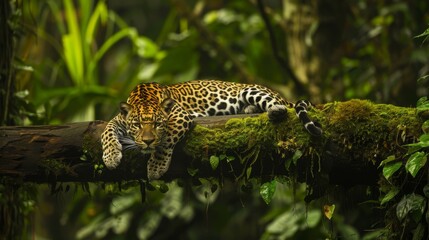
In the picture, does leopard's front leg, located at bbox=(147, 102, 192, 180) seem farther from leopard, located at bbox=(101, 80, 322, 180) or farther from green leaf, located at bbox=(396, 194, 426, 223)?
green leaf, located at bbox=(396, 194, 426, 223)

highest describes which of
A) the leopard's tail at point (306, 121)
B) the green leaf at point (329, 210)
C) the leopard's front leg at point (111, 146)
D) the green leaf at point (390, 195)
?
the leopard's tail at point (306, 121)

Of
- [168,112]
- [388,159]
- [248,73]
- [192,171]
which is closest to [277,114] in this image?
[192,171]

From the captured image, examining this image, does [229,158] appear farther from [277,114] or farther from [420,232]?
[420,232]

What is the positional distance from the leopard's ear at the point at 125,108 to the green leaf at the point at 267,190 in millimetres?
1349

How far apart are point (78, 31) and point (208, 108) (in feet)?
19.3

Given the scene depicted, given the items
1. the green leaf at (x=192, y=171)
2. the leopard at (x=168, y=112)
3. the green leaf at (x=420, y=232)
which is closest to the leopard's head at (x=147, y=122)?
the leopard at (x=168, y=112)

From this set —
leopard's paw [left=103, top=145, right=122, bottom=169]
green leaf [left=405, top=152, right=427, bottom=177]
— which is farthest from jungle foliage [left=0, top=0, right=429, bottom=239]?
green leaf [left=405, top=152, right=427, bottom=177]

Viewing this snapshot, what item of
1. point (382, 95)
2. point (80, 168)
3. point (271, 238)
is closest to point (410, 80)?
point (382, 95)

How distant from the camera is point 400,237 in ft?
20.3

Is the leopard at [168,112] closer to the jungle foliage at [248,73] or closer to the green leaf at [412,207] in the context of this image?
the green leaf at [412,207]

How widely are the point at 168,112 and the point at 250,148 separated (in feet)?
2.89

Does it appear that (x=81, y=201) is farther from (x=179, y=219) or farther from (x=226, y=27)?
(x=226, y=27)

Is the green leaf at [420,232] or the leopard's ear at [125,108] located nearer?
the green leaf at [420,232]

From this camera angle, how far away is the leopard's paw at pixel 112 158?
6.39m
